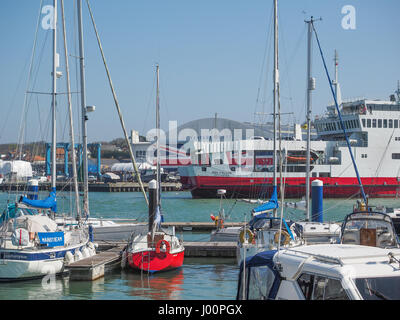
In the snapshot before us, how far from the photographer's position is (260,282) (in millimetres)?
7480

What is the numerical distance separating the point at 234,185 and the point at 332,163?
31.6ft

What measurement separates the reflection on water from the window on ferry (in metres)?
6.41

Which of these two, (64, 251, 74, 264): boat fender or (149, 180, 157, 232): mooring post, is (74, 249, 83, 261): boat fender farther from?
(149, 180, 157, 232): mooring post

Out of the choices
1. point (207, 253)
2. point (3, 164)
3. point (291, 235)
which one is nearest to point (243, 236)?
point (291, 235)

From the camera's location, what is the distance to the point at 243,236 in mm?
15656

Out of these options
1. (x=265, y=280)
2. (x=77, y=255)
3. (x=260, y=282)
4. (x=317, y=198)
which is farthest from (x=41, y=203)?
(x=317, y=198)

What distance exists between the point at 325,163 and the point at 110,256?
124 ft

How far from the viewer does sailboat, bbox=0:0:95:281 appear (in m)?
14.8

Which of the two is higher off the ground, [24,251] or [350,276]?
[350,276]

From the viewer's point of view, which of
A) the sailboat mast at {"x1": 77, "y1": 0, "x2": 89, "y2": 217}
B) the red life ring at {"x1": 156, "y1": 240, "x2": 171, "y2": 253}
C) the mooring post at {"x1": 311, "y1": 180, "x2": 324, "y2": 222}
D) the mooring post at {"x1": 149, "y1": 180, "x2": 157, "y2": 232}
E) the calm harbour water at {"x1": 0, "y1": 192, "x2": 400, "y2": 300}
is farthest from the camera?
the mooring post at {"x1": 311, "y1": 180, "x2": 324, "y2": 222}

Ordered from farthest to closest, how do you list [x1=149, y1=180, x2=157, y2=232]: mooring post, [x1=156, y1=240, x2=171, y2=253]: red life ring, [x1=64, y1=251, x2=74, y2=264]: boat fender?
→ [x1=149, y1=180, x2=157, y2=232]: mooring post → [x1=156, y1=240, x2=171, y2=253]: red life ring → [x1=64, y1=251, x2=74, y2=264]: boat fender

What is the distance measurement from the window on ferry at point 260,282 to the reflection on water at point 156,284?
6411 millimetres

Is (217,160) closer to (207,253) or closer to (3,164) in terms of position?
(207,253)

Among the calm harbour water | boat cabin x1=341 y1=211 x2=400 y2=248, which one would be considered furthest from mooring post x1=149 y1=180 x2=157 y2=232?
boat cabin x1=341 y1=211 x2=400 y2=248
